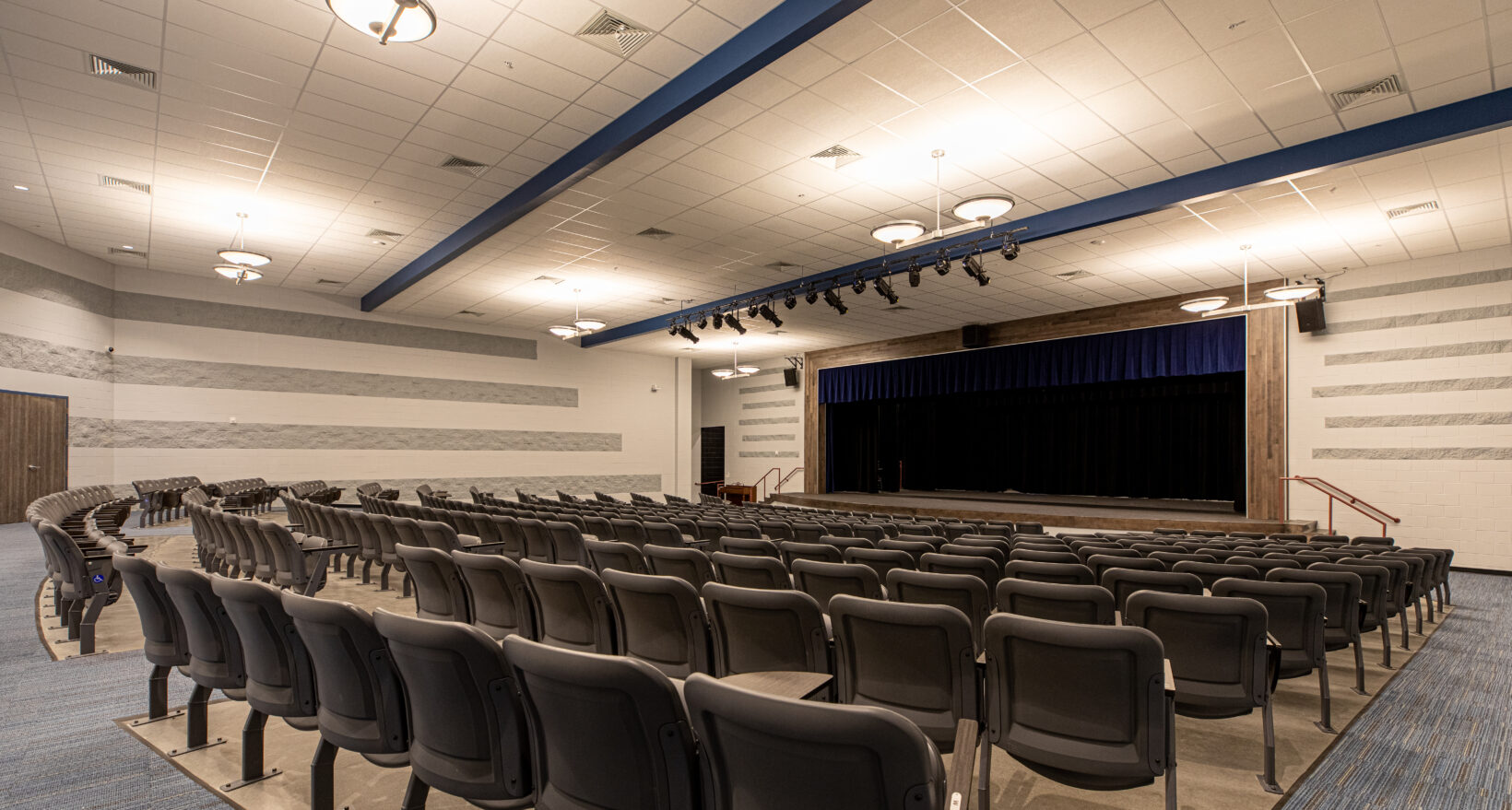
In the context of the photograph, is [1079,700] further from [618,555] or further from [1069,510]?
[1069,510]

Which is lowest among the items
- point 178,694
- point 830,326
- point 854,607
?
point 178,694

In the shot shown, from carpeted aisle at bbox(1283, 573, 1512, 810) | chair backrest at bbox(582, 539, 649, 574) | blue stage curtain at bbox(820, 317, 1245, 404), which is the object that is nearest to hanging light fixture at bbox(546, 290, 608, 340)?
blue stage curtain at bbox(820, 317, 1245, 404)

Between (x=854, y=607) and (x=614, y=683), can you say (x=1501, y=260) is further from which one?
(x=614, y=683)

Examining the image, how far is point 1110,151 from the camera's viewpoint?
6887 millimetres

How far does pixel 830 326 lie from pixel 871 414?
5573mm

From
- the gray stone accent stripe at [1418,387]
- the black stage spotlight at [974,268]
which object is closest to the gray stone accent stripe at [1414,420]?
the gray stone accent stripe at [1418,387]

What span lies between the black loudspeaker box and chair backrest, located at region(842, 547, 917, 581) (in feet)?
33.6

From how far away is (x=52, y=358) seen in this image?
11172 millimetres

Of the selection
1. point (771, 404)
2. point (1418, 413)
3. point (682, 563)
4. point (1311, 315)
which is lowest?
point (682, 563)

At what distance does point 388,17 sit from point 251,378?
12.7 meters

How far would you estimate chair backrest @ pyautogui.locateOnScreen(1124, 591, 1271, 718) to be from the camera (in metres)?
2.75

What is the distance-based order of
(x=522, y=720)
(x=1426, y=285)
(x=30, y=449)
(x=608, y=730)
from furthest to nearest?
(x=30, y=449)
(x=1426, y=285)
(x=522, y=720)
(x=608, y=730)

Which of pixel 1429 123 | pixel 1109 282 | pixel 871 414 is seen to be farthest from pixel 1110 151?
pixel 871 414

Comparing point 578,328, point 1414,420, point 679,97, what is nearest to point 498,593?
point 679,97
